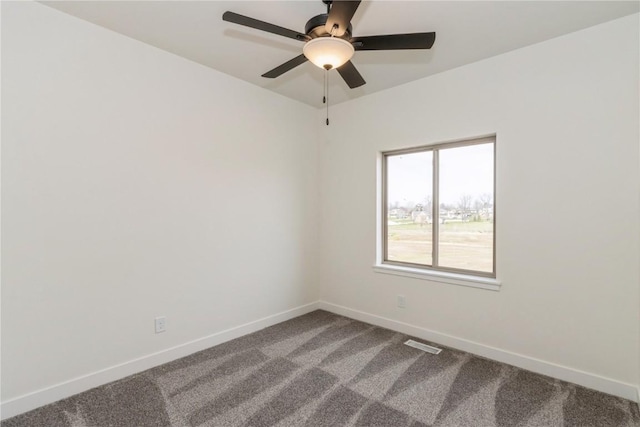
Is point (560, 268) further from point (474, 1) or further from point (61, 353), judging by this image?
point (61, 353)

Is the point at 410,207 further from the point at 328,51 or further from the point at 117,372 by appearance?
the point at 117,372

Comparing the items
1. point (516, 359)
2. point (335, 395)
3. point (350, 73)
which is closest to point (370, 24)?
point (350, 73)

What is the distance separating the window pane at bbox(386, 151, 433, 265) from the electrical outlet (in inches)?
92.7

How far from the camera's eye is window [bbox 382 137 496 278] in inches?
116

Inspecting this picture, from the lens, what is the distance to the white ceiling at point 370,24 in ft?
6.84

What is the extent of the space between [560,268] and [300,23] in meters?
2.71

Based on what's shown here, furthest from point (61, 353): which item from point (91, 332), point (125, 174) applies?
point (125, 174)

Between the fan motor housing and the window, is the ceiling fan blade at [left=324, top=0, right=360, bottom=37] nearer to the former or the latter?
the fan motor housing

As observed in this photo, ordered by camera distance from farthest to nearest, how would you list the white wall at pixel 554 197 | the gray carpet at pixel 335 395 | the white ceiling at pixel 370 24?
the white wall at pixel 554 197 < the white ceiling at pixel 370 24 < the gray carpet at pixel 335 395

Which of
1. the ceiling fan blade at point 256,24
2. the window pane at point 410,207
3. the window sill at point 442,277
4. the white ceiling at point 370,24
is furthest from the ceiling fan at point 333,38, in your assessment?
the window sill at point 442,277

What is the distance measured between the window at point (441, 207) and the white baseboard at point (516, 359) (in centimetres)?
63

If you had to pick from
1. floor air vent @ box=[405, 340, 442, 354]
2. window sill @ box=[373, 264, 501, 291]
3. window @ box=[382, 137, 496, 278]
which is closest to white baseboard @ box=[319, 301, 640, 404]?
floor air vent @ box=[405, 340, 442, 354]

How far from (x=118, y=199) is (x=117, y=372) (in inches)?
52.2

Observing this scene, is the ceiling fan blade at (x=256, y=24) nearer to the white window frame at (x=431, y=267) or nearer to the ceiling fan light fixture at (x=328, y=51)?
the ceiling fan light fixture at (x=328, y=51)
